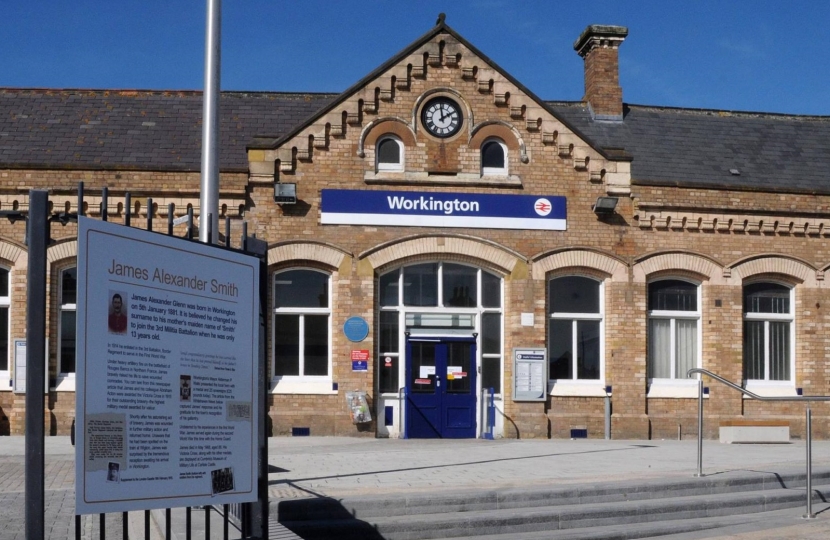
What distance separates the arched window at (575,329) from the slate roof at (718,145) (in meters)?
2.57

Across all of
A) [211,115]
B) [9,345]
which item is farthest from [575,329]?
[211,115]

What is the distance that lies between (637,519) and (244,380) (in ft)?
19.6

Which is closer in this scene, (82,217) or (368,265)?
(82,217)

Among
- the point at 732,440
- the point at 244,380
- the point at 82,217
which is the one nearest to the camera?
the point at 82,217

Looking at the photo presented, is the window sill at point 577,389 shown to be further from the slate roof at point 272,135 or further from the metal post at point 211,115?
the metal post at point 211,115

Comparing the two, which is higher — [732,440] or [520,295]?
[520,295]

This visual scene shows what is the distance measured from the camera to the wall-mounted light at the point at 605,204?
66.0 feet

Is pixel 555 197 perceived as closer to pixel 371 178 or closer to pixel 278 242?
pixel 371 178

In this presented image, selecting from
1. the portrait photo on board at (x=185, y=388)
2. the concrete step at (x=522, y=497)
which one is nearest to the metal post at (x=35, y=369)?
the portrait photo on board at (x=185, y=388)

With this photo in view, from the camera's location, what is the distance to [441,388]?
66.0ft

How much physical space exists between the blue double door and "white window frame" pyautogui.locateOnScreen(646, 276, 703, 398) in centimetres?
371

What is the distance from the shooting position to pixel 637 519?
10.7m

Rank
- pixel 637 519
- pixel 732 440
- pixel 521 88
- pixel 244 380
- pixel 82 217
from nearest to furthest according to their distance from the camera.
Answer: pixel 82 217 < pixel 244 380 < pixel 637 519 < pixel 732 440 < pixel 521 88

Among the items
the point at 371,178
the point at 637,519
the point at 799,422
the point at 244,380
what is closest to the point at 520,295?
the point at 371,178
